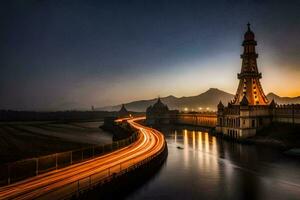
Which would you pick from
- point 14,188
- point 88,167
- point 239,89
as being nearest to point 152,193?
point 88,167

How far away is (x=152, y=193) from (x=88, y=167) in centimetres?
1135

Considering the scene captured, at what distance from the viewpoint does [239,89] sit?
13125cm

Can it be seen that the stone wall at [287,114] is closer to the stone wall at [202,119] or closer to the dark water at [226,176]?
the dark water at [226,176]

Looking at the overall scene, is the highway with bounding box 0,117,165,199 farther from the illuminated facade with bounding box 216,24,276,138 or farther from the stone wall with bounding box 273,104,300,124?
the stone wall with bounding box 273,104,300,124

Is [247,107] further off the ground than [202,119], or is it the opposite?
[247,107]

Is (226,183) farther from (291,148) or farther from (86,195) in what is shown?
(291,148)

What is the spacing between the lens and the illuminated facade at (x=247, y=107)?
344 ft

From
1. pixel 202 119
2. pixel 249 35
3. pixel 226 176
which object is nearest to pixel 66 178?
pixel 226 176

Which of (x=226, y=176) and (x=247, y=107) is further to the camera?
(x=247, y=107)

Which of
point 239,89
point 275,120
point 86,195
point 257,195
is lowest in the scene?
point 257,195

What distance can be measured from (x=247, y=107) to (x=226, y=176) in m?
55.0

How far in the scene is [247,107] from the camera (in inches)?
A: 4190

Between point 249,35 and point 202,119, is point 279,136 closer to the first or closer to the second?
point 249,35

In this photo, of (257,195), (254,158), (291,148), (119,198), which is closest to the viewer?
(119,198)
